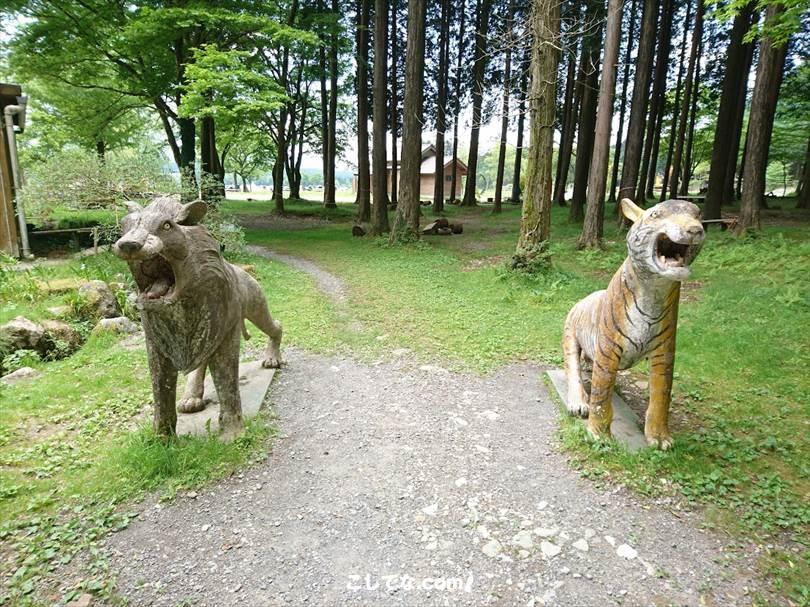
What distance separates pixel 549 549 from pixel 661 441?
1.44m

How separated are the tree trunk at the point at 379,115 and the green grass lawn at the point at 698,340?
2494mm

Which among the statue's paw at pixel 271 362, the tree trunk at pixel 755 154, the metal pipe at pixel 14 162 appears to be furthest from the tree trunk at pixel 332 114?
the statue's paw at pixel 271 362

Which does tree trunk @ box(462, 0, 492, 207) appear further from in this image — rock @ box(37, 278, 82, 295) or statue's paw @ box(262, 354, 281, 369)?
statue's paw @ box(262, 354, 281, 369)

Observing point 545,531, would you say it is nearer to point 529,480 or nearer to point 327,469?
point 529,480

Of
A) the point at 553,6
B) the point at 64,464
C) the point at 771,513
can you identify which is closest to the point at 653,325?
the point at 771,513

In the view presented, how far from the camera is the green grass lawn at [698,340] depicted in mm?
3156

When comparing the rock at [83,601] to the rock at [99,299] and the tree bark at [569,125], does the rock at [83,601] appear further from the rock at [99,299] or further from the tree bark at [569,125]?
the tree bark at [569,125]

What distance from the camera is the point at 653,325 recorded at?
3330 mm

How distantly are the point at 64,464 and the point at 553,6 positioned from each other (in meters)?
9.64

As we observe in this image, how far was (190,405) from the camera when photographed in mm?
4062

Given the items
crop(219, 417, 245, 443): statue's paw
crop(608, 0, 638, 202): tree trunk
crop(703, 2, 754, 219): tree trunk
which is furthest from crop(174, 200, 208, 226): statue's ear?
crop(608, 0, 638, 202): tree trunk

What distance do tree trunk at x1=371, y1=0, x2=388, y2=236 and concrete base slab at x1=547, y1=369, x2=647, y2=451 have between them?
11.6 metres

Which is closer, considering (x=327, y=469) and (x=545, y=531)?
(x=545, y=531)

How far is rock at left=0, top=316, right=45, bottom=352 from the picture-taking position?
538cm
